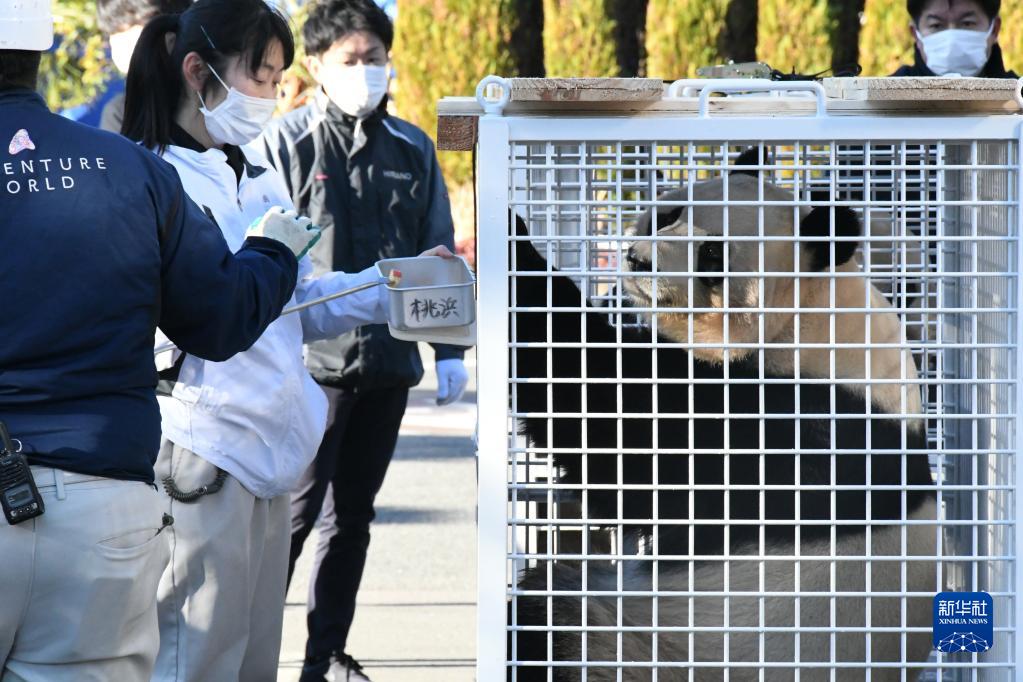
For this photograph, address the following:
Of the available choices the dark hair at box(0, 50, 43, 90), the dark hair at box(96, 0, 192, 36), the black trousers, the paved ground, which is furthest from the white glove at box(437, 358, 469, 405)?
the dark hair at box(0, 50, 43, 90)

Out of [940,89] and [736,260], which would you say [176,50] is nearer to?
[736,260]

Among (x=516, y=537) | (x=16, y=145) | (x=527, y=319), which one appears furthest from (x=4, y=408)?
(x=527, y=319)

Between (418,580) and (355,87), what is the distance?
226 cm

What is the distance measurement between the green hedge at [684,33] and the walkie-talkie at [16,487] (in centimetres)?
1459

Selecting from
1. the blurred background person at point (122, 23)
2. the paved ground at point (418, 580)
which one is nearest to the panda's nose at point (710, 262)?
the blurred background person at point (122, 23)

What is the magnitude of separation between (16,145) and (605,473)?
1286 millimetres

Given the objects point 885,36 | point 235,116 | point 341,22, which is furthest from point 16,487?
point 885,36

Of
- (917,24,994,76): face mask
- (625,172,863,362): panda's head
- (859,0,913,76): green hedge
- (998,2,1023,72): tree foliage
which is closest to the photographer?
(625,172,863,362): panda's head

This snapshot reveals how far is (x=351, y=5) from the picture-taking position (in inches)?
157

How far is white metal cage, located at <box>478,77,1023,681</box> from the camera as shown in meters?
2.14

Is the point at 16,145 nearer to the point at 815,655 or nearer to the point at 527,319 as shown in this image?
the point at 527,319

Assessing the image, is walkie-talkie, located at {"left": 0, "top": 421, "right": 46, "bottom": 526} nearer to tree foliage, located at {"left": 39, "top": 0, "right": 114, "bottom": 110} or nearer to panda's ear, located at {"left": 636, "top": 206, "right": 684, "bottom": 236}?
panda's ear, located at {"left": 636, "top": 206, "right": 684, "bottom": 236}

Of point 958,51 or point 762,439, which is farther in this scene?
point 958,51

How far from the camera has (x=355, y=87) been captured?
13.1ft
